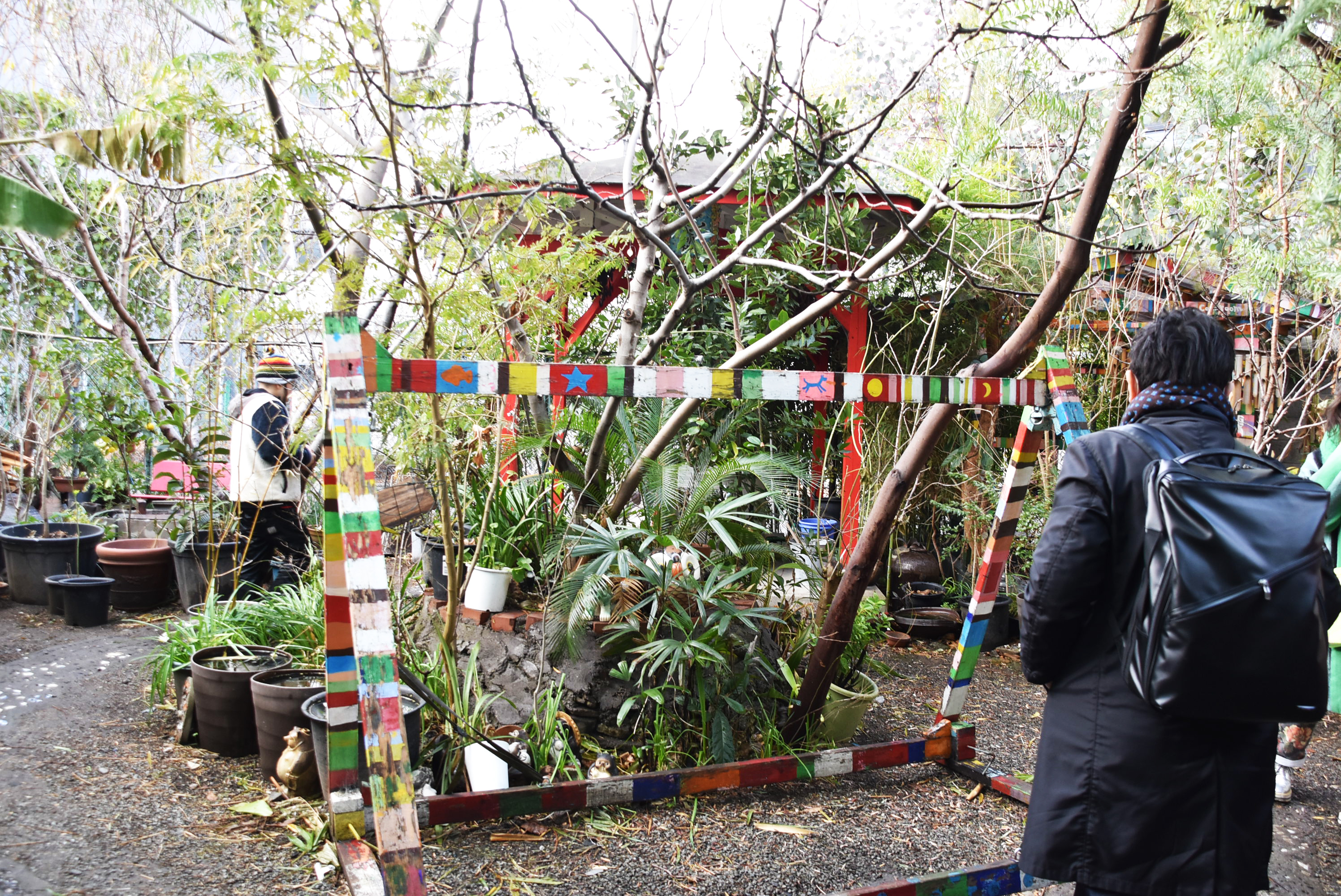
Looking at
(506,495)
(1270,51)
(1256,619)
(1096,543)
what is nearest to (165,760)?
(506,495)

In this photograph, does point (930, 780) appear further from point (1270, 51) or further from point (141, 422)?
point (141, 422)

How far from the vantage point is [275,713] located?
3.41 meters

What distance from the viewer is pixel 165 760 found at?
12.1 ft

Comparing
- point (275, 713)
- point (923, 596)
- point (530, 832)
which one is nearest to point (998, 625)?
point (923, 596)

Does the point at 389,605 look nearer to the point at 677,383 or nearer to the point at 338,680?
the point at 338,680

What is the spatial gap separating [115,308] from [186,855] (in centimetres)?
402

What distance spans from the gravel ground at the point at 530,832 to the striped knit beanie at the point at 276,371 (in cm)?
201

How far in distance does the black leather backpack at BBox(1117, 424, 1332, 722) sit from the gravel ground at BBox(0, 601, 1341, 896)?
5.49ft

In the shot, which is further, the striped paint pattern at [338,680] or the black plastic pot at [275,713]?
the black plastic pot at [275,713]

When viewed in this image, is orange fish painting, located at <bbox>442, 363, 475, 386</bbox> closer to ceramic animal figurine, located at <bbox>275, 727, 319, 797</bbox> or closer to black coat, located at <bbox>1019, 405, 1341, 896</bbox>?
black coat, located at <bbox>1019, 405, 1341, 896</bbox>

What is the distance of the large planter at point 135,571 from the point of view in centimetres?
618

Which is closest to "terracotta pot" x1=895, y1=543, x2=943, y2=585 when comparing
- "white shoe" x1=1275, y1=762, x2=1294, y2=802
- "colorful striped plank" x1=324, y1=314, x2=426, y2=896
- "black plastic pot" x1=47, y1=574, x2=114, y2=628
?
"white shoe" x1=1275, y1=762, x2=1294, y2=802

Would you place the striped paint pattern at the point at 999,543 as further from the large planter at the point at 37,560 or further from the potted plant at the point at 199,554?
the large planter at the point at 37,560

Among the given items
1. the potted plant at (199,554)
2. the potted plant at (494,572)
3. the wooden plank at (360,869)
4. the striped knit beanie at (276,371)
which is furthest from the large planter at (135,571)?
the wooden plank at (360,869)
